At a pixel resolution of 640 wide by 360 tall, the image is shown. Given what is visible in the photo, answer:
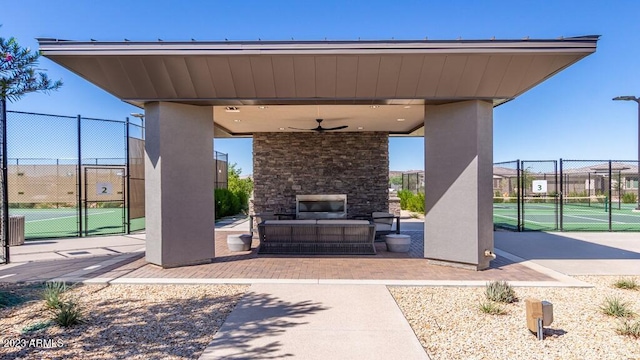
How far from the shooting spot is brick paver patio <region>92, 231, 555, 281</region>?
5707 millimetres

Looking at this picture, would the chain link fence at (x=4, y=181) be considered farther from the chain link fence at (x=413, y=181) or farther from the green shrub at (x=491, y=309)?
the chain link fence at (x=413, y=181)

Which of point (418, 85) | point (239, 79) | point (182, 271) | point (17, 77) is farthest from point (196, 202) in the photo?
point (418, 85)

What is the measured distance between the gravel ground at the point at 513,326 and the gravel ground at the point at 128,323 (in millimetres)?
2500

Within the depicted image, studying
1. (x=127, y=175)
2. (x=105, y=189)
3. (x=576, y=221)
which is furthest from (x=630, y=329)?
(x=105, y=189)

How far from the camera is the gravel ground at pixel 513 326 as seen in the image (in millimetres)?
3154

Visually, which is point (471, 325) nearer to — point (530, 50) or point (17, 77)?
point (530, 50)

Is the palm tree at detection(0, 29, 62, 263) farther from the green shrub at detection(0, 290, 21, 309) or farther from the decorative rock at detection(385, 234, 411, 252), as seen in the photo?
the decorative rock at detection(385, 234, 411, 252)

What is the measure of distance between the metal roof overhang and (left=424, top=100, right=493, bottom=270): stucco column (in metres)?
0.39

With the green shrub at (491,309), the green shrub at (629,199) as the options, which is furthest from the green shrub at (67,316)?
the green shrub at (629,199)

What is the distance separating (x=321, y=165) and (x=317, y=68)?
6376 mm

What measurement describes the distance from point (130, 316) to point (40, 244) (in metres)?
7.55

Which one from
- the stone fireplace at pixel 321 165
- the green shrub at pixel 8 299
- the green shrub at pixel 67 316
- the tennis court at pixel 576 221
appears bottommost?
the tennis court at pixel 576 221

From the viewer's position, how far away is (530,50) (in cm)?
525

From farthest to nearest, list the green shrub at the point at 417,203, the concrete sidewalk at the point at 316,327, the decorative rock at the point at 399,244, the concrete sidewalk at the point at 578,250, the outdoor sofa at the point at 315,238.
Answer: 1. the green shrub at the point at 417,203
2. the decorative rock at the point at 399,244
3. the outdoor sofa at the point at 315,238
4. the concrete sidewalk at the point at 578,250
5. the concrete sidewalk at the point at 316,327
